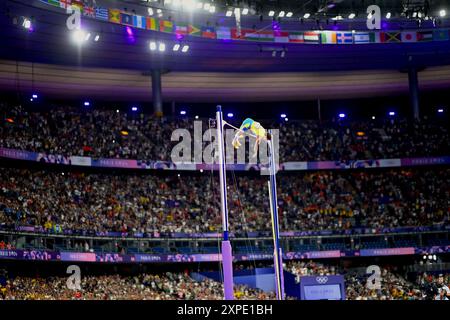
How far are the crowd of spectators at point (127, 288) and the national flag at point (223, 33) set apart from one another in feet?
56.7

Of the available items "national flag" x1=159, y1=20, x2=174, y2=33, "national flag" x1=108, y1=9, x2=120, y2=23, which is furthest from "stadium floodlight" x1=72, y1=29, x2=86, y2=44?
"national flag" x1=159, y1=20, x2=174, y2=33

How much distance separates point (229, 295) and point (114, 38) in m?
Answer: 35.0

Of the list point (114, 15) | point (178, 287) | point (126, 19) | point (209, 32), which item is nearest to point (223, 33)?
point (209, 32)

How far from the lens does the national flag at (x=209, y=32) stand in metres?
48.8

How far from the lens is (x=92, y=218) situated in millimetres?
45094

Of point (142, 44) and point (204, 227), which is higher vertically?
point (142, 44)

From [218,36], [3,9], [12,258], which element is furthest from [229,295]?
[218,36]

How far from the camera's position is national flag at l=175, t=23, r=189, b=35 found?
47562 millimetres

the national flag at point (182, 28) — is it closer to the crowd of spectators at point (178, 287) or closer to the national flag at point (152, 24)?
the national flag at point (152, 24)

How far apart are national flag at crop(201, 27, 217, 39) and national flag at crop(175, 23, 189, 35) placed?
4.50 ft

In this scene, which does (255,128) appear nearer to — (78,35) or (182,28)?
(78,35)

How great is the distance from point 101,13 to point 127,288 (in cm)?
1764

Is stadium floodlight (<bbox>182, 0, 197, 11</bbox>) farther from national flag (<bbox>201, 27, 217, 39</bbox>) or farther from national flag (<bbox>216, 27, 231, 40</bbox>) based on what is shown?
national flag (<bbox>216, 27, 231, 40</bbox>)
